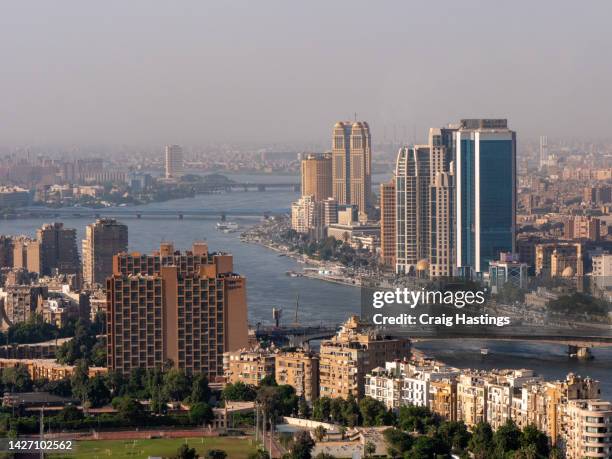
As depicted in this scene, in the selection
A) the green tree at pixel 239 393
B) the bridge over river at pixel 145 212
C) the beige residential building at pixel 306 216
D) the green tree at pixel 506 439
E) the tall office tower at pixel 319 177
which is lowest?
the bridge over river at pixel 145 212

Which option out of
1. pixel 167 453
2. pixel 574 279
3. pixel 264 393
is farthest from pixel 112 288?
pixel 574 279

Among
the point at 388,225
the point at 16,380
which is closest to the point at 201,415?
the point at 16,380

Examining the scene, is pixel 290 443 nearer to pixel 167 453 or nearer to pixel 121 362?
pixel 167 453

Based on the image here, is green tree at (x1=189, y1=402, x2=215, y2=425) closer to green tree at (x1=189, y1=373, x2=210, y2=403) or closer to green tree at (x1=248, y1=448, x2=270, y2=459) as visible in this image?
green tree at (x1=189, y1=373, x2=210, y2=403)

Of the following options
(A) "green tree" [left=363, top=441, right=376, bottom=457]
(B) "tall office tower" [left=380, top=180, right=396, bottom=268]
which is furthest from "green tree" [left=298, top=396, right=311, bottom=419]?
(B) "tall office tower" [left=380, top=180, right=396, bottom=268]

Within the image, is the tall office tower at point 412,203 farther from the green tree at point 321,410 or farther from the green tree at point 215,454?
the green tree at point 215,454

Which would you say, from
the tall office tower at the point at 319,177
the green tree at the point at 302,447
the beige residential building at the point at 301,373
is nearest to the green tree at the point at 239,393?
the beige residential building at the point at 301,373
